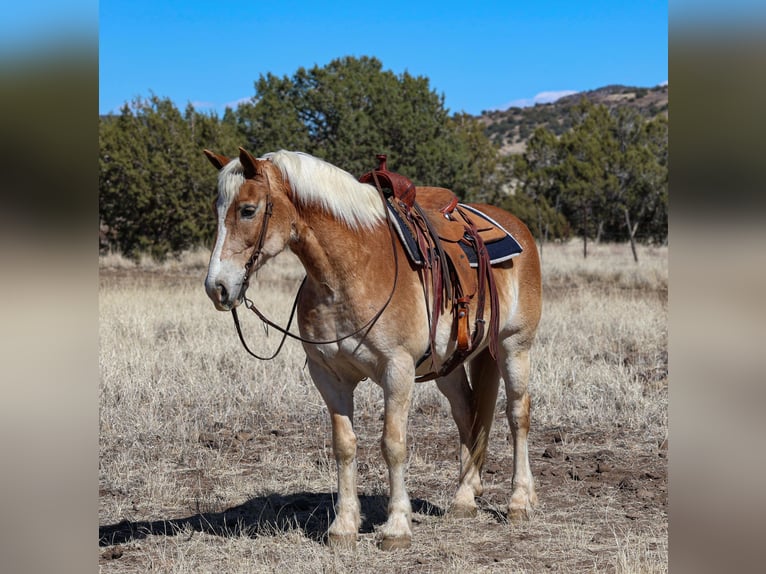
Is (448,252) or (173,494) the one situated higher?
(448,252)

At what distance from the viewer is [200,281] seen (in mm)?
17844

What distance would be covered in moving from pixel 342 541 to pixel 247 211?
6.28 feet

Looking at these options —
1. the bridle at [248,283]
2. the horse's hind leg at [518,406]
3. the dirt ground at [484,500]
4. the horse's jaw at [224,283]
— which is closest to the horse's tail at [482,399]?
the horse's hind leg at [518,406]

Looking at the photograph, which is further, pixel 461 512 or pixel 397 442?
pixel 461 512

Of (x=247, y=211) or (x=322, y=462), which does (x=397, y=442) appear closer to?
(x=247, y=211)

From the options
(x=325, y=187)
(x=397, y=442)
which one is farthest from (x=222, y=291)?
(x=397, y=442)

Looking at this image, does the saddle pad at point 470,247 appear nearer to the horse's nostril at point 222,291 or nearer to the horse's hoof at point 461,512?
the horse's nostril at point 222,291

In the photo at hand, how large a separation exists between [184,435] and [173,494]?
118 cm

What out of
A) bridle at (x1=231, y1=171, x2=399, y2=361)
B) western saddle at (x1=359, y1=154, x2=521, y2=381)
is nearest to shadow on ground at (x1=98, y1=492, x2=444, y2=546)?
western saddle at (x1=359, y1=154, x2=521, y2=381)

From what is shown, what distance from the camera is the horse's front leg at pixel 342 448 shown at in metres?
4.36

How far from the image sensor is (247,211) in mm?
3840
